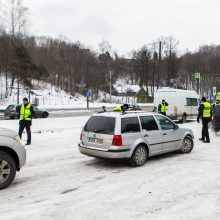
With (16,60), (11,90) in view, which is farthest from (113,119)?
(11,90)

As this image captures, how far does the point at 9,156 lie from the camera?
5.70 m

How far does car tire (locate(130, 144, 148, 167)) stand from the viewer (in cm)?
745

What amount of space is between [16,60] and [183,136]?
132 ft

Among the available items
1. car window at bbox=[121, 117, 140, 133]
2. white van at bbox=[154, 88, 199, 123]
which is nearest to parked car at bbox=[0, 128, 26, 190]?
car window at bbox=[121, 117, 140, 133]

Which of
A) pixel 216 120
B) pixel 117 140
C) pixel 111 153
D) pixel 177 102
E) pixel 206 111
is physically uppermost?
pixel 177 102

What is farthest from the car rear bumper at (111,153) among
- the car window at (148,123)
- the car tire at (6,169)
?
the car tire at (6,169)

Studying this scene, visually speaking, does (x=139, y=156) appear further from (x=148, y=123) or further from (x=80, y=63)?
(x=80, y=63)

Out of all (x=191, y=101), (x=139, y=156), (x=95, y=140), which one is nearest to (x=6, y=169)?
(x=95, y=140)

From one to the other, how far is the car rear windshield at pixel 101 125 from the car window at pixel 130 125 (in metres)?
0.27

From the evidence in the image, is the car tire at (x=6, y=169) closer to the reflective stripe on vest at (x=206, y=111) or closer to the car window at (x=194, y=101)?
the reflective stripe on vest at (x=206, y=111)

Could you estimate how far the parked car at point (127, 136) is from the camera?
725cm

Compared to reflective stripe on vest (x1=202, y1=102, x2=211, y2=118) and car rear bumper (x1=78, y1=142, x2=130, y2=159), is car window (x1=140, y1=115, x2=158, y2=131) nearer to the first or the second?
car rear bumper (x1=78, y1=142, x2=130, y2=159)

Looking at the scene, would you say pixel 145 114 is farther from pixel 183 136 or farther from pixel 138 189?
pixel 138 189

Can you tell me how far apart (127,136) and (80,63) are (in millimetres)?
63633
